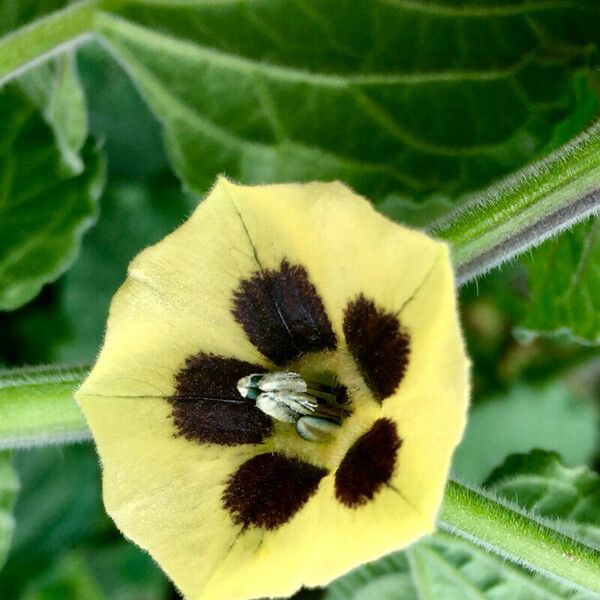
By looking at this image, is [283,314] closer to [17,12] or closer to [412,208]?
[412,208]

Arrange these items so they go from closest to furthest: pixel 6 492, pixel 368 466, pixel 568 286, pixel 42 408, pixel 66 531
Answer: pixel 368 466, pixel 42 408, pixel 6 492, pixel 568 286, pixel 66 531

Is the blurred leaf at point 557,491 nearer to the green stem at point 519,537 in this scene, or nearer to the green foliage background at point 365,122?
the green foliage background at point 365,122

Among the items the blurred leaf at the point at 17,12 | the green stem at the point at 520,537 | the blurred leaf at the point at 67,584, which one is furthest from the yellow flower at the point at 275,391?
the blurred leaf at the point at 67,584

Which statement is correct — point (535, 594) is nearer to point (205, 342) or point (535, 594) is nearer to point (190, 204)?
point (205, 342)

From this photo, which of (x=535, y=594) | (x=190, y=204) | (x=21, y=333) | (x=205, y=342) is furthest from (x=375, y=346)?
(x=21, y=333)

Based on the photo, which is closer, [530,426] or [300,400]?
[300,400]

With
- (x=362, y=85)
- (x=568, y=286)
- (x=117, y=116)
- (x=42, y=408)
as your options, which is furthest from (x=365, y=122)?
(x=42, y=408)
